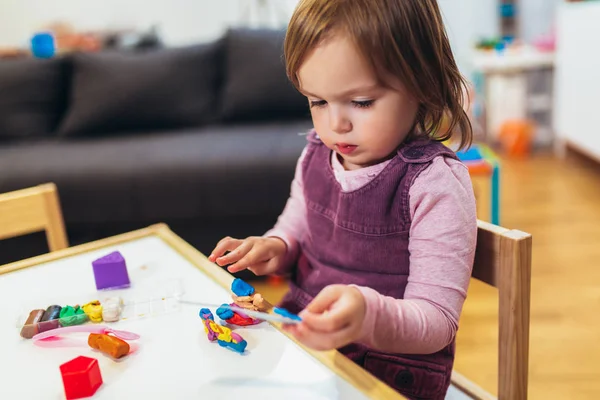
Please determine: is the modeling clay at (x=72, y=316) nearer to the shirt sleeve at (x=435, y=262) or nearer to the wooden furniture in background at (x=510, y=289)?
the shirt sleeve at (x=435, y=262)

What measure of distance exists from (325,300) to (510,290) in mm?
249

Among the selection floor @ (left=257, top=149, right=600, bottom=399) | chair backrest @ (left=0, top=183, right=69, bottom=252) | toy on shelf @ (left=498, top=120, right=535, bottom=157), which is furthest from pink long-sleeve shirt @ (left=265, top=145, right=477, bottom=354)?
toy on shelf @ (left=498, top=120, right=535, bottom=157)

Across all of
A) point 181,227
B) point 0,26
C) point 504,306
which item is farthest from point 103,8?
point 504,306

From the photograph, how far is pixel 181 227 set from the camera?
1852 mm

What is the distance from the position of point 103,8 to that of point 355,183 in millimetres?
3057

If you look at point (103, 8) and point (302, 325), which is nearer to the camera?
point (302, 325)

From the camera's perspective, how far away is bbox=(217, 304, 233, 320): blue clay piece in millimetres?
627

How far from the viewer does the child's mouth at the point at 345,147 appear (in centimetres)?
66

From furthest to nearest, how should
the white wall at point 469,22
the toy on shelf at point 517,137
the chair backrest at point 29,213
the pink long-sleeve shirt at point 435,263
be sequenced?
the white wall at point 469,22, the toy on shelf at point 517,137, the chair backrest at point 29,213, the pink long-sleeve shirt at point 435,263

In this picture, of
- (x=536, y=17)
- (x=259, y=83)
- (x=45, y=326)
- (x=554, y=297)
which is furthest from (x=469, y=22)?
(x=45, y=326)

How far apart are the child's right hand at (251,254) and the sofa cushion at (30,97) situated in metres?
1.83

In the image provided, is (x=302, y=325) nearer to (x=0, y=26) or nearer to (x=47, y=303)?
(x=47, y=303)

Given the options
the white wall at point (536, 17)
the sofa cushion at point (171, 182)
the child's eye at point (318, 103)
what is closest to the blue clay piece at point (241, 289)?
the child's eye at point (318, 103)

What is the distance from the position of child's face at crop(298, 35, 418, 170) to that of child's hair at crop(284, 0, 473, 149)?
0.4 inches
